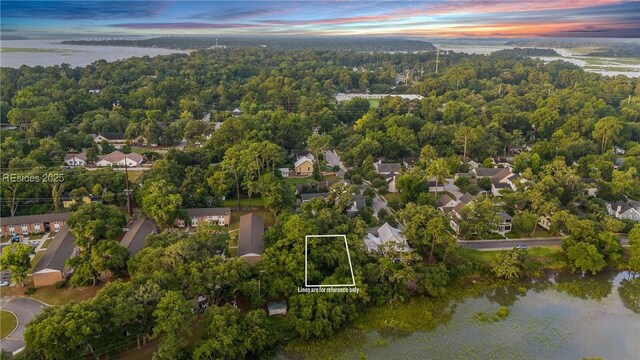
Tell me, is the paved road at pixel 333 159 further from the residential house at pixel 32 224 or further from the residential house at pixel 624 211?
the residential house at pixel 32 224

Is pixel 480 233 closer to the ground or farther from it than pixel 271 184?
closer to the ground

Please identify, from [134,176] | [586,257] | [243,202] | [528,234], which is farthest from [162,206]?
[586,257]

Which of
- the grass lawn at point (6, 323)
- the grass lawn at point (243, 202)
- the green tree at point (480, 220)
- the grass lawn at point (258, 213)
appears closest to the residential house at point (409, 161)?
the green tree at point (480, 220)

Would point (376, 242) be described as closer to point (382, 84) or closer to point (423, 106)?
point (423, 106)

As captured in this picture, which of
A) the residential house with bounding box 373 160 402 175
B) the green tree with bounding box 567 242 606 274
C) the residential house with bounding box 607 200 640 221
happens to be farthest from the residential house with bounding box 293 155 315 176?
the residential house with bounding box 607 200 640 221

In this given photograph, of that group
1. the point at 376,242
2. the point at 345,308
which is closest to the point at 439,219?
the point at 376,242

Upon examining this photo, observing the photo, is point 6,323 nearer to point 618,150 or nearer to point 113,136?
point 113,136
